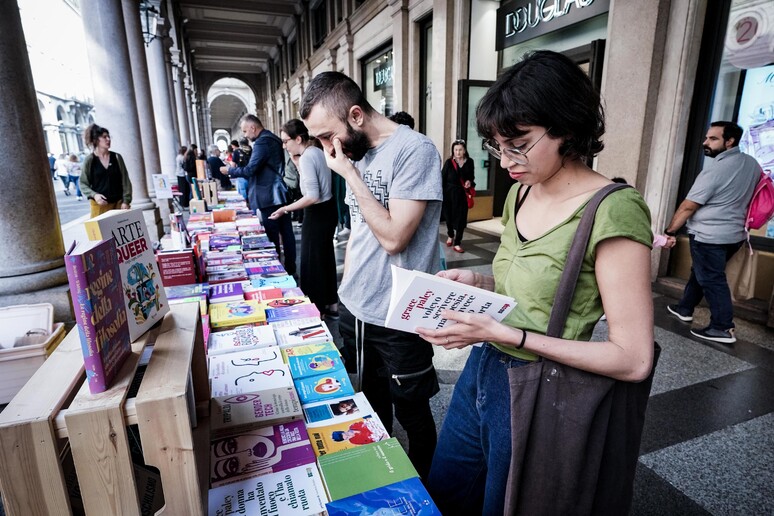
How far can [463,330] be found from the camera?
3.35 feet

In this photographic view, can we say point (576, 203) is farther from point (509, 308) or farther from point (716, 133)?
point (716, 133)

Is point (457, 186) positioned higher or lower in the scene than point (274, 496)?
higher

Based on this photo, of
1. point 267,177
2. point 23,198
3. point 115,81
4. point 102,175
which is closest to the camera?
point 23,198

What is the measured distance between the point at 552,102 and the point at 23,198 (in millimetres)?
2742

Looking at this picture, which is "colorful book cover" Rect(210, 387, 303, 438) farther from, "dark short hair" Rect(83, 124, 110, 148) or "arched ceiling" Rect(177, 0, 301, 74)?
"arched ceiling" Rect(177, 0, 301, 74)

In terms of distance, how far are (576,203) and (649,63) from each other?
4.36 metres

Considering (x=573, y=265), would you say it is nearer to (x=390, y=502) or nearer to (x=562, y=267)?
(x=562, y=267)

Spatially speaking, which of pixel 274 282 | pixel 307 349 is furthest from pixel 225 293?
pixel 307 349

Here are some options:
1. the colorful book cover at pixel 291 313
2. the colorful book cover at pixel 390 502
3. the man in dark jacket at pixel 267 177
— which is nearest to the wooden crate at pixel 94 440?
the colorful book cover at pixel 390 502

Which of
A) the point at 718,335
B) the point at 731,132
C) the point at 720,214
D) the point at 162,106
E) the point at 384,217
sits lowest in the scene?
the point at 718,335

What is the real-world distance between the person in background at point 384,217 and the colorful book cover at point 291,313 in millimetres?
463

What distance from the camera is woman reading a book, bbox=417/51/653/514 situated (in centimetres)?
92

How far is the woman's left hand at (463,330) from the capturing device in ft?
3.27

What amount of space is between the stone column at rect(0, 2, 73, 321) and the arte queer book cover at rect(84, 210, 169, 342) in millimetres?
1671
